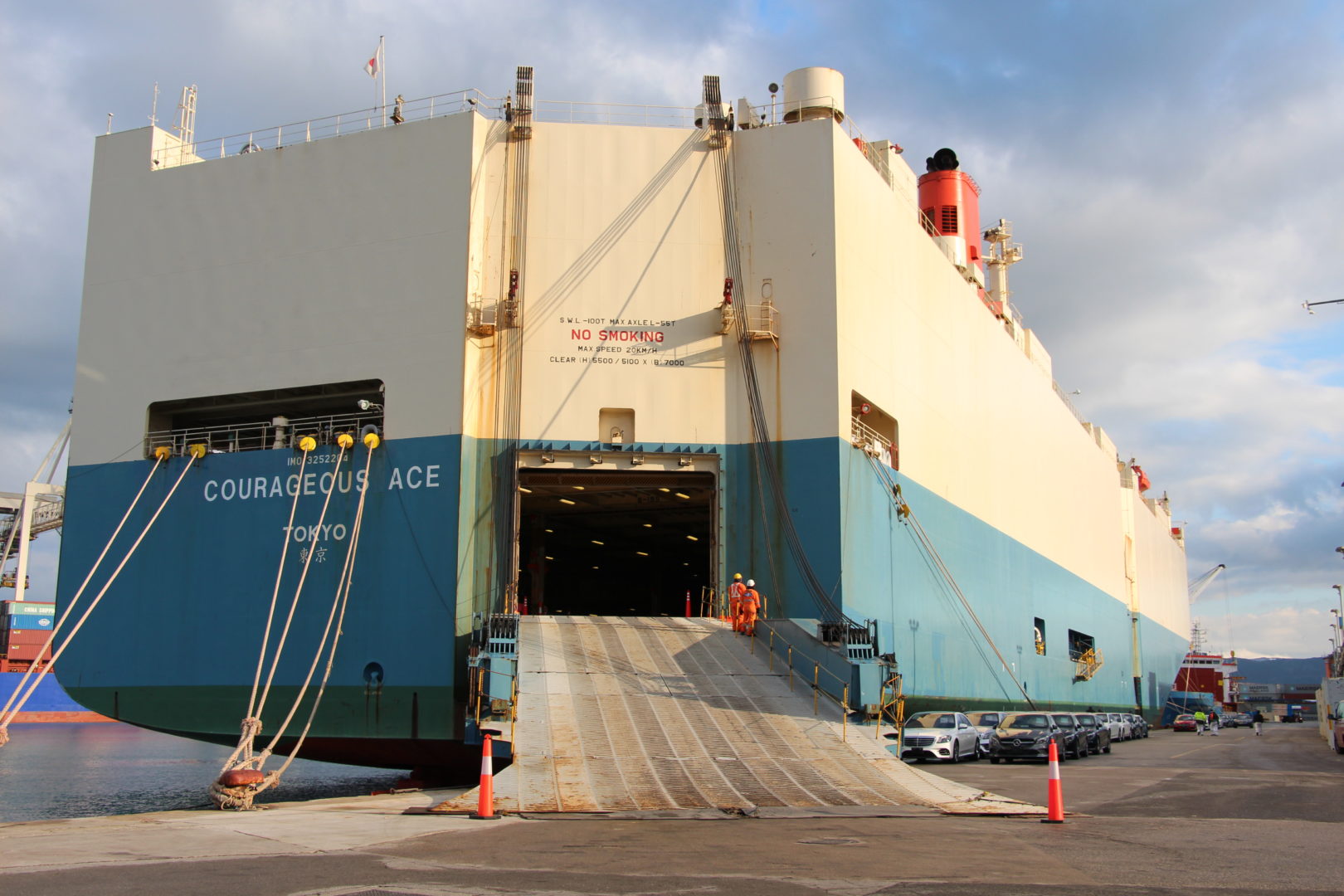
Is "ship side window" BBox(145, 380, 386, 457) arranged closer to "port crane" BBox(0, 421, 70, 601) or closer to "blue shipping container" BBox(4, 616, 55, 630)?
"port crane" BBox(0, 421, 70, 601)

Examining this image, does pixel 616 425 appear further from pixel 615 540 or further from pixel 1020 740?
pixel 615 540

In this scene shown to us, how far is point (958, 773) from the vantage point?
19766 mm

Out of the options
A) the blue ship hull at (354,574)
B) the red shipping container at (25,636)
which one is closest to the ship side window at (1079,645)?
the blue ship hull at (354,574)

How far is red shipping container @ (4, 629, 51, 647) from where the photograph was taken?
→ 2768 inches

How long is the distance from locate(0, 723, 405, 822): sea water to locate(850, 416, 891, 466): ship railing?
1421cm

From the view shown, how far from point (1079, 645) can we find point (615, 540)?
2283 centimetres

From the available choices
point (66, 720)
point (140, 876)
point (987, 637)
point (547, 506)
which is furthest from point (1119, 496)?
point (66, 720)

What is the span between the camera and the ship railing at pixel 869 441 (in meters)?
23.9

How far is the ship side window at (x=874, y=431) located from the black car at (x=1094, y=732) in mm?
7182

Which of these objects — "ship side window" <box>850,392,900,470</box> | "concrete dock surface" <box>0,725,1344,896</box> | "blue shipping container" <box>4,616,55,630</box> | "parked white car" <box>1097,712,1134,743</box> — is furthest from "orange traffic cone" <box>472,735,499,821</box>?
"blue shipping container" <box>4,616,55,630</box>

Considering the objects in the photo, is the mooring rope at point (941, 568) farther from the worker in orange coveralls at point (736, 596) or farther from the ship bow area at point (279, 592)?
the ship bow area at point (279, 592)

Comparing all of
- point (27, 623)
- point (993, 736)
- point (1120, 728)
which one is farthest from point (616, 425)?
point (27, 623)

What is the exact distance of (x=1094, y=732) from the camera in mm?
27250

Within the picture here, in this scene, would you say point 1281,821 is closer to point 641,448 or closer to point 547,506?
point 641,448
